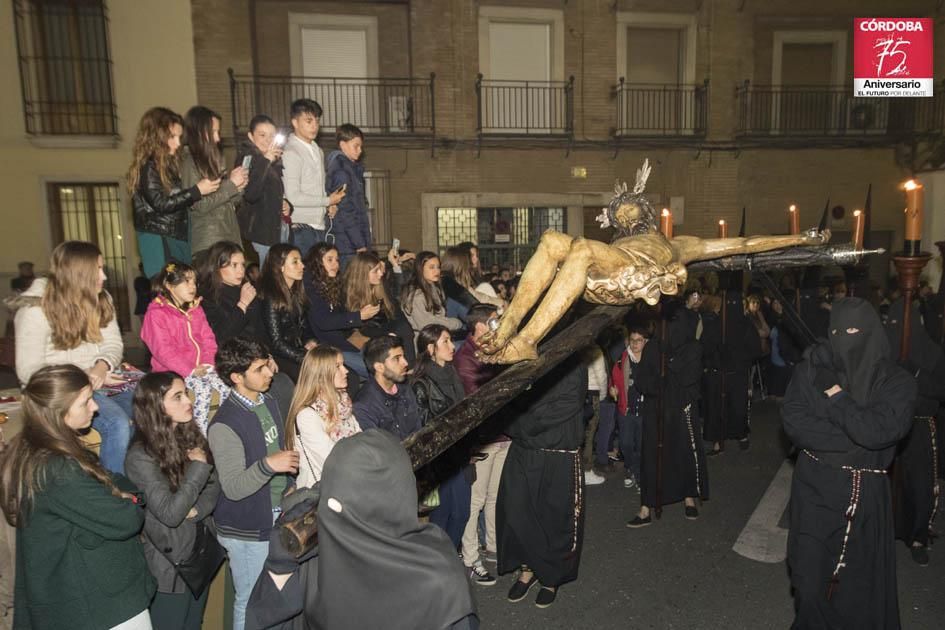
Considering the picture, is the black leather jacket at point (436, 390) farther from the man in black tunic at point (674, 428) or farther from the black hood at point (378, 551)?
the black hood at point (378, 551)

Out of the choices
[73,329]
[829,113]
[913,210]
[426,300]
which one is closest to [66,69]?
[426,300]

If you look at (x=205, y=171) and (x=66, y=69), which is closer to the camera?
(x=205, y=171)

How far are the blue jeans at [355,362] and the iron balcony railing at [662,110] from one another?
39.8ft

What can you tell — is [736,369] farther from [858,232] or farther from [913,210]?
[858,232]

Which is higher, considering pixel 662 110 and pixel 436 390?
pixel 662 110

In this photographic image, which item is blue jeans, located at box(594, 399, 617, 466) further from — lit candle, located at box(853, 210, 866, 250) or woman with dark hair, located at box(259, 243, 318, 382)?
lit candle, located at box(853, 210, 866, 250)

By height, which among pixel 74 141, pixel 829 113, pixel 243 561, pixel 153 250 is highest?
pixel 829 113

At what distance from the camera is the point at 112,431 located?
374 cm

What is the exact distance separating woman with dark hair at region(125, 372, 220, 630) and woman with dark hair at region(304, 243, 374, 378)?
2008mm

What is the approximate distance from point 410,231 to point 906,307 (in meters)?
11.5

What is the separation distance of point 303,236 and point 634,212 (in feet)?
11.9

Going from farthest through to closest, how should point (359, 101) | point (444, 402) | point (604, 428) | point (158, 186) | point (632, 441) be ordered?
point (359, 101) < point (604, 428) < point (632, 441) < point (158, 186) < point (444, 402)

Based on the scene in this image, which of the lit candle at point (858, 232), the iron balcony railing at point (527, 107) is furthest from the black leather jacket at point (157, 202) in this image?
the iron balcony railing at point (527, 107)

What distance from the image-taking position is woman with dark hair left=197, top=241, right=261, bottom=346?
15.7ft
